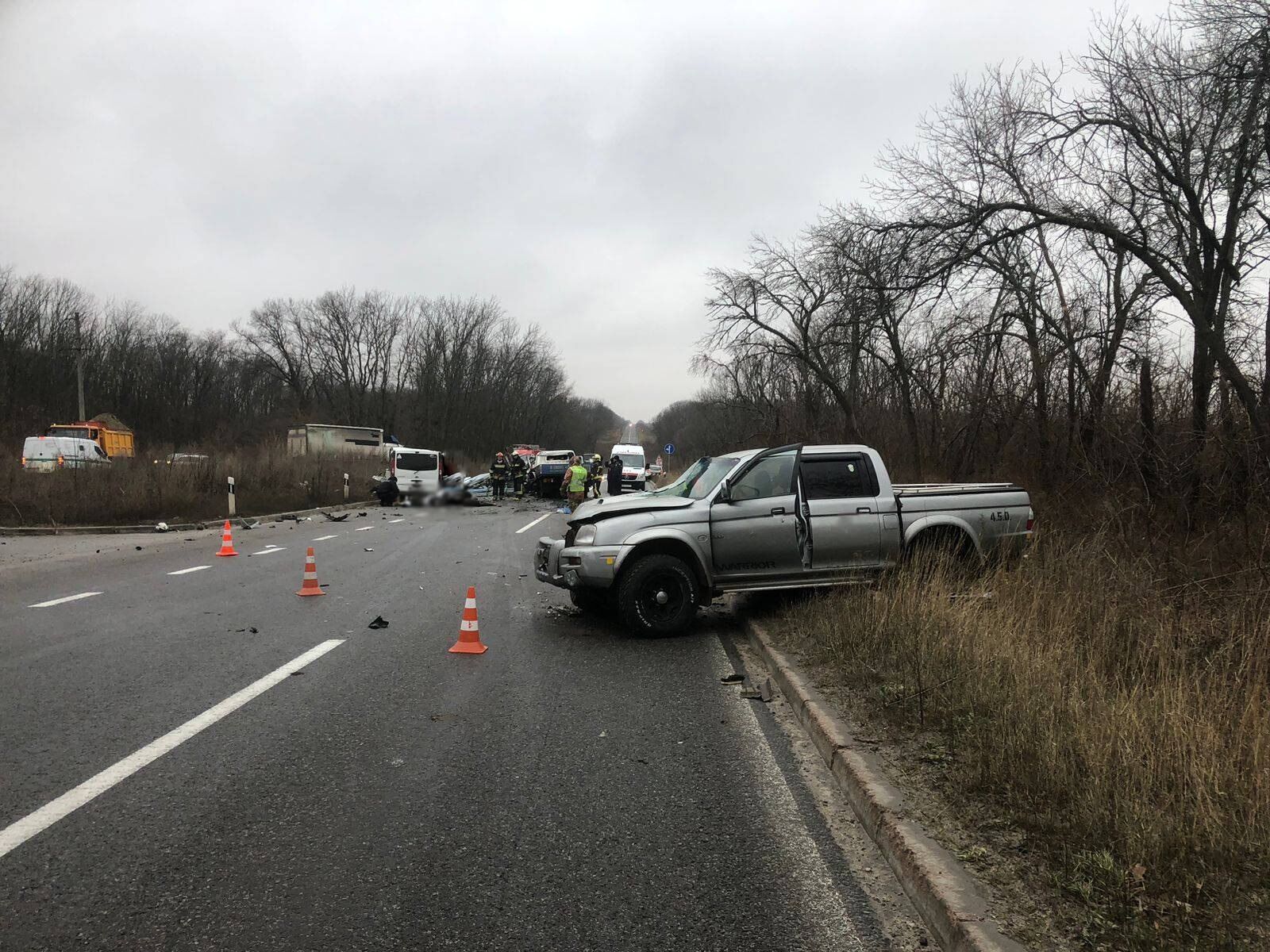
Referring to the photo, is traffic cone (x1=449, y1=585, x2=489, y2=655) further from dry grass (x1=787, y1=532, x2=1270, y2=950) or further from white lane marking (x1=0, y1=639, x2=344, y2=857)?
dry grass (x1=787, y1=532, x2=1270, y2=950)

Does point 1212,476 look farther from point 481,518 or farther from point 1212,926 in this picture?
point 481,518

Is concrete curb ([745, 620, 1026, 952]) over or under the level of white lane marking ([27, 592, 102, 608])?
under

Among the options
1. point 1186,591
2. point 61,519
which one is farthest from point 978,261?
point 61,519

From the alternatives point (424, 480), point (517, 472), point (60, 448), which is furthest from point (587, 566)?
point (60, 448)

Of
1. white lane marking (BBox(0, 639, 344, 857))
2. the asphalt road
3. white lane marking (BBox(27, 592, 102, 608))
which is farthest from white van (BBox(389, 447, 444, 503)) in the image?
white lane marking (BBox(27, 592, 102, 608))

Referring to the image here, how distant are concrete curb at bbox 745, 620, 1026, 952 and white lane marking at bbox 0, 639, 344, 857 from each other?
381cm

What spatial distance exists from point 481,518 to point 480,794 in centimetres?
2059

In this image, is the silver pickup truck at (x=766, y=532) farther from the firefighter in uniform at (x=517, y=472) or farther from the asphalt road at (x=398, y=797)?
the firefighter in uniform at (x=517, y=472)

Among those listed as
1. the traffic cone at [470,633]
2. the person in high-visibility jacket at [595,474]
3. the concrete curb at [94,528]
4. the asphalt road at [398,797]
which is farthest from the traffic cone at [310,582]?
the person in high-visibility jacket at [595,474]

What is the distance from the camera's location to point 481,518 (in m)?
24.5

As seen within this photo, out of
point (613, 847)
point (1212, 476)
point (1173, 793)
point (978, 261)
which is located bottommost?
point (613, 847)

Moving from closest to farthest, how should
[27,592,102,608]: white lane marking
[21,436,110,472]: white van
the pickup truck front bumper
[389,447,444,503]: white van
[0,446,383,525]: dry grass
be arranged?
[389,447,444,503]: white van
the pickup truck front bumper
[27,592,102,608]: white lane marking
[0,446,383,525]: dry grass
[21,436,110,472]: white van

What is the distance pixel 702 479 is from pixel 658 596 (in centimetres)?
173

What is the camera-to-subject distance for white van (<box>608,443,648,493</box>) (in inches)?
1447
